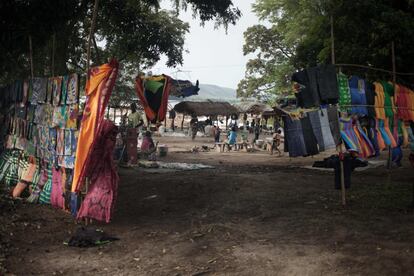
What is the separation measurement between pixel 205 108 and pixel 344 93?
25811 mm

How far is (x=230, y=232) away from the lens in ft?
20.1

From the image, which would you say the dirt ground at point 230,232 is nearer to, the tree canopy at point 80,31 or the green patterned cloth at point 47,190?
the green patterned cloth at point 47,190

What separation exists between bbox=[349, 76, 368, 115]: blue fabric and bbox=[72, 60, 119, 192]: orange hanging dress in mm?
4134

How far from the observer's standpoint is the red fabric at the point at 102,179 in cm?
622

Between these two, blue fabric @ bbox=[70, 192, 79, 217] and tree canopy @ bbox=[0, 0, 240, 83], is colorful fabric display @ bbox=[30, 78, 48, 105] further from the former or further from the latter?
blue fabric @ bbox=[70, 192, 79, 217]

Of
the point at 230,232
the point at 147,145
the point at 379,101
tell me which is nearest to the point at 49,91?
the point at 230,232

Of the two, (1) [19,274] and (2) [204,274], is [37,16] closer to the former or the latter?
(1) [19,274]

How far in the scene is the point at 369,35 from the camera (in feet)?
31.6

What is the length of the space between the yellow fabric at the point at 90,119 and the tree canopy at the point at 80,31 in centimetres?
301

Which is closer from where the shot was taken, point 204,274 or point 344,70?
point 204,274

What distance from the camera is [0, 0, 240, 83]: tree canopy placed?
8.28 meters

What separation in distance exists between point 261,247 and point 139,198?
11.9ft

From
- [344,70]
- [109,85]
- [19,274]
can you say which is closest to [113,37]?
[344,70]

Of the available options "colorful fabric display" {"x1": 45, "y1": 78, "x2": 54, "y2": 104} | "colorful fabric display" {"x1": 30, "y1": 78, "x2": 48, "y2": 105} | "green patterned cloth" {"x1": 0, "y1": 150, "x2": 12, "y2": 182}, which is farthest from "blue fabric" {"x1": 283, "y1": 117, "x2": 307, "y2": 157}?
"green patterned cloth" {"x1": 0, "y1": 150, "x2": 12, "y2": 182}
